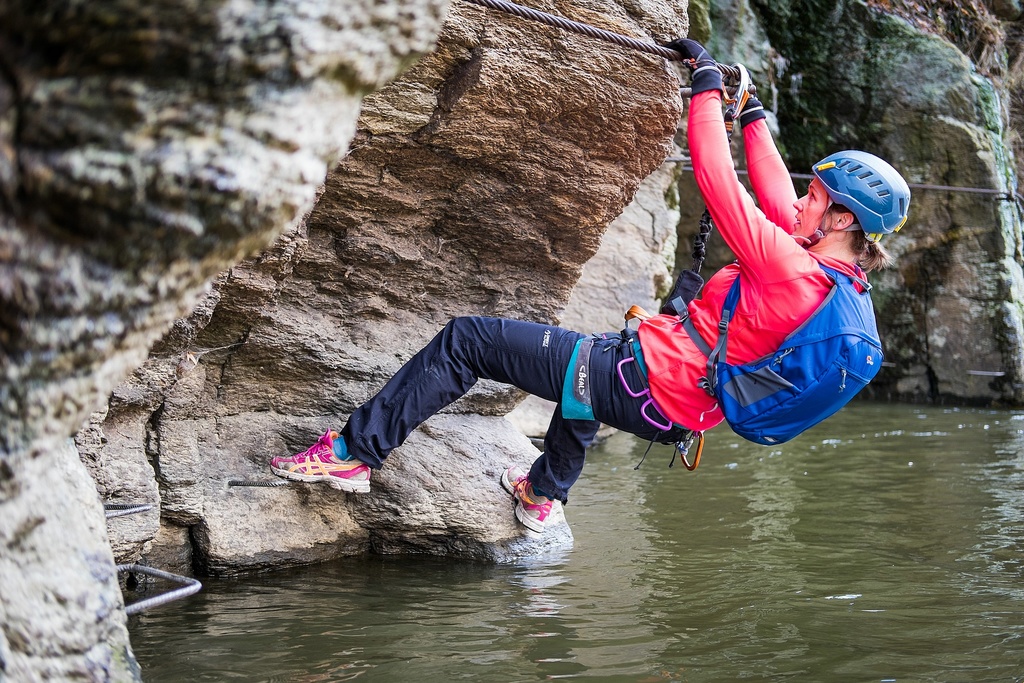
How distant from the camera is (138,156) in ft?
4.76

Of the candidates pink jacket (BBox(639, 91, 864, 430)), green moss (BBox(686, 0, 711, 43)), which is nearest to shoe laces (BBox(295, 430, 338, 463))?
pink jacket (BBox(639, 91, 864, 430))

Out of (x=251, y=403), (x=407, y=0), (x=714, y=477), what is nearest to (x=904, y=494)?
(x=714, y=477)

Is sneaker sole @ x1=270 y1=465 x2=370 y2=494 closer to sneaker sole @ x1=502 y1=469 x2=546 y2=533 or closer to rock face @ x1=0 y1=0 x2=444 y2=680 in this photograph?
sneaker sole @ x1=502 y1=469 x2=546 y2=533

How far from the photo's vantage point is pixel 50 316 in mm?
1524

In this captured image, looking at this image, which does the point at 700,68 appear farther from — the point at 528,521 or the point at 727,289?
the point at 528,521

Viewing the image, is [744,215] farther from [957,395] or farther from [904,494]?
[957,395]

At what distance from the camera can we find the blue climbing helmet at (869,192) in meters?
3.50

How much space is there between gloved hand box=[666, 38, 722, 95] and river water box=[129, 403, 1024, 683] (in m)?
2.12

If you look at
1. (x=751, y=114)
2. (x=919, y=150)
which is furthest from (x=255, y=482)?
(x=919, y=150)

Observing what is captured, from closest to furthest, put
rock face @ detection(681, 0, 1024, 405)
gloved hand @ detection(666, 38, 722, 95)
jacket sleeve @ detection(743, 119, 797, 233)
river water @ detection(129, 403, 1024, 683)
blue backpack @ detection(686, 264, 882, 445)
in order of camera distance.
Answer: river water @ detection(129, 403, 1024, 683)
blue backpack @ detection(686, 264, 882, 445)
gloved hand @ detection(666, 38, 722, 95)
jacket sleeve @ detection(743, 119, 797, 233)
rock face @ detection(681, 0, 1024, 405)

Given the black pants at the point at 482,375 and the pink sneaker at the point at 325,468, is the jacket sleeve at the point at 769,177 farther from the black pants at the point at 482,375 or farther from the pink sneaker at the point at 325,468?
the pink sneaker at the point at 325,468

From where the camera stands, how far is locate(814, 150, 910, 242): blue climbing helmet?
11.5 ft

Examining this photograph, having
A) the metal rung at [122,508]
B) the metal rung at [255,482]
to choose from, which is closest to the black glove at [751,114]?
the metal rung at [255,482]

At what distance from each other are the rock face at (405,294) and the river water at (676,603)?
0.86 feet
